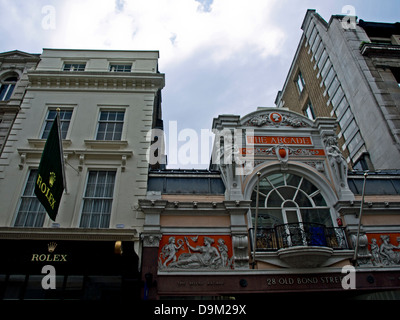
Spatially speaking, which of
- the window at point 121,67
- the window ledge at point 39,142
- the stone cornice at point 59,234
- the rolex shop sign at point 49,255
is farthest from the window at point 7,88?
the rolex shop sign at point 49,255

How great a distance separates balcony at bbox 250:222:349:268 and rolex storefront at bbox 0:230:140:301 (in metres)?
5.25

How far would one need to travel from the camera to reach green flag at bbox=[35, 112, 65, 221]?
948 centimetres

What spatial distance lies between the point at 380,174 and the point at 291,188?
16.2 feet

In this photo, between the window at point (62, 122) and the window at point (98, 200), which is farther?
the window at point (62, 122)

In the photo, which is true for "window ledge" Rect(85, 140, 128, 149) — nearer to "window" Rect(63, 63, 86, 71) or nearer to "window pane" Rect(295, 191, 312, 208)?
"window" Rect(63, 63, 86, 71)

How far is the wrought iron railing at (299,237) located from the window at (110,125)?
8.18 m

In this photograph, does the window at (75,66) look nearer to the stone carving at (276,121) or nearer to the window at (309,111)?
the stone carving at (276,121)

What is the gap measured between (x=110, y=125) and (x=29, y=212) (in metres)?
5.52

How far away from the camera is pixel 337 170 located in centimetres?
1338

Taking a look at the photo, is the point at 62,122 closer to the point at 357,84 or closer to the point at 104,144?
the point at 104,144

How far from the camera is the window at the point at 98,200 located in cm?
1177

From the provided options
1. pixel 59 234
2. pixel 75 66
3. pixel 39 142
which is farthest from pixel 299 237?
pixel 75 66

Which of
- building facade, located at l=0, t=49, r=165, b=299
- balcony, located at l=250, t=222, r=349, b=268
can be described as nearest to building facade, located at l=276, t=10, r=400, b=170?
balcony, located at l=250, t=222, r=349, b=268

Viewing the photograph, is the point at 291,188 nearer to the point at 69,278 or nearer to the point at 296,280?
the point at 296,280
